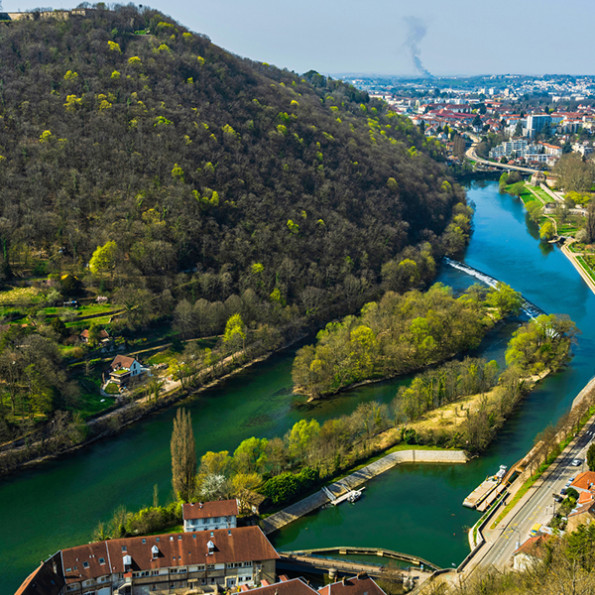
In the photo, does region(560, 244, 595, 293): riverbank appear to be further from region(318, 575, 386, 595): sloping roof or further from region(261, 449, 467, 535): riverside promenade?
region(318, 575, 386, 595): sloping roof

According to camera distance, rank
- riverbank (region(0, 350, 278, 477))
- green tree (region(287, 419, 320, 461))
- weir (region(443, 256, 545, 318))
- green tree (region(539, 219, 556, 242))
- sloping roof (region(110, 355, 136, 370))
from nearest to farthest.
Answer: green tree (region(287, 419, 320, 461)) → riverbank (region(0, 350, 278, 477)) → sloping roof (region(110, 355, 136, 370)) → weir (region(443, 256, 545, 318)) → green tree (region(539, 219, 556, 242))

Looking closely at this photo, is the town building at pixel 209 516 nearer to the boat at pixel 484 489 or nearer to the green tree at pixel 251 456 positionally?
the green tree at pixel 251 456

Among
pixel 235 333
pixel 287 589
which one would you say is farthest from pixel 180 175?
pixel 287 589

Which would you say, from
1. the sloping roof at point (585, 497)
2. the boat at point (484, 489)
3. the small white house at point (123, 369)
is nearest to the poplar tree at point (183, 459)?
the small white house at point (123, 369)

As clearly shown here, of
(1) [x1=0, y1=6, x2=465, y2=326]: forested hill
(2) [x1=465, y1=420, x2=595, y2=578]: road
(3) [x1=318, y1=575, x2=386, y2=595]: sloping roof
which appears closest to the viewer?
(3) [x1=318, y1=575, x2=386, y2=595]: sloping roof

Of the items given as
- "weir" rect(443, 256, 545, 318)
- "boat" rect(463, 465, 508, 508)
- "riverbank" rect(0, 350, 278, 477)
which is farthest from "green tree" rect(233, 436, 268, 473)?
"weir" rect(443, 256, 545, 318)

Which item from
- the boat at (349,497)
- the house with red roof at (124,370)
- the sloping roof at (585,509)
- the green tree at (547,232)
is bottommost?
the boat at (349,497)

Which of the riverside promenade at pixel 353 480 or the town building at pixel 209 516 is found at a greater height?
the town building at pixel 209 516
